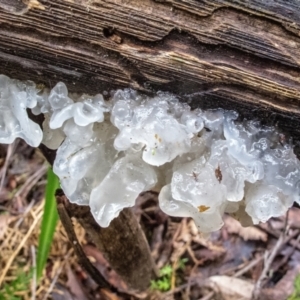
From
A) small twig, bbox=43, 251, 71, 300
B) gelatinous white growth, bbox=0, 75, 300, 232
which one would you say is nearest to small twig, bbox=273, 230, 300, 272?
small twig, bbox=43, 251, 71, 300

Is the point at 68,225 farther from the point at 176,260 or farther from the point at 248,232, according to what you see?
the point at 248,232

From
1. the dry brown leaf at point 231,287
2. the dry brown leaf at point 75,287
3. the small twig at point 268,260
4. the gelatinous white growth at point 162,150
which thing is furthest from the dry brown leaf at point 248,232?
the gelatinous white growth at point 162,150

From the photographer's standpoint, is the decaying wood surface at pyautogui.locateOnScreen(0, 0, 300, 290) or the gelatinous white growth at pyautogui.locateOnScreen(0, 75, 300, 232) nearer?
the decaying wood surface at pyautogui.locateOnScreen(0, 0, 300, 290)

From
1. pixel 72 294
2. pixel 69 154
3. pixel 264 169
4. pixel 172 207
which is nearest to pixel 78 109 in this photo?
pixel 69 154

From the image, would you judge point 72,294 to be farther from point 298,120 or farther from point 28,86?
point 298,120

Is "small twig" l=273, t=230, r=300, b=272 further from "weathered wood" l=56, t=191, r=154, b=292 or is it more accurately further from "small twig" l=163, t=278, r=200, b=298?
"weathered wood" l=56, t=191, r=154, b=292
